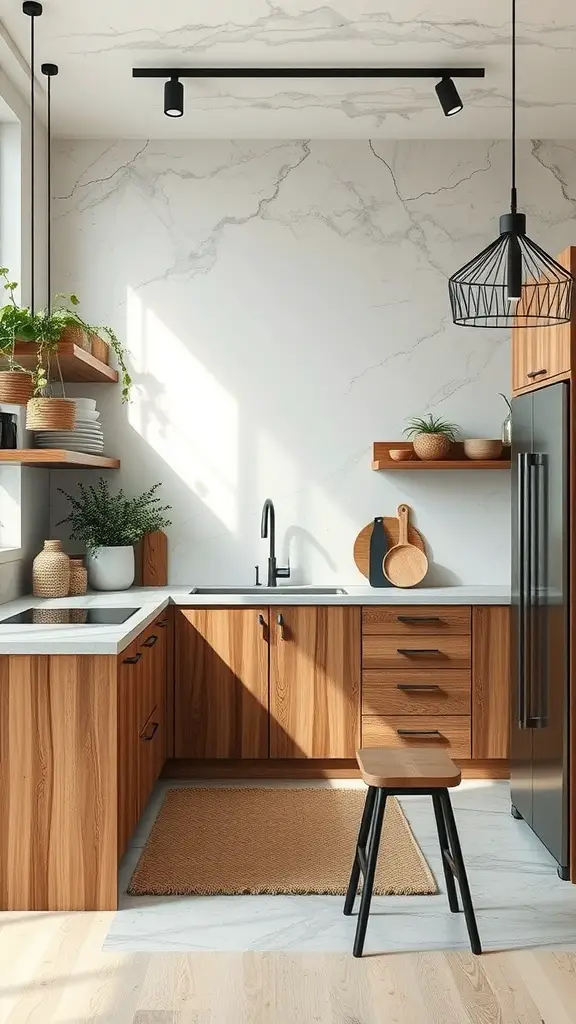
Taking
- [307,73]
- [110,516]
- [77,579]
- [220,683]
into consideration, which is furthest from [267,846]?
[307,73]

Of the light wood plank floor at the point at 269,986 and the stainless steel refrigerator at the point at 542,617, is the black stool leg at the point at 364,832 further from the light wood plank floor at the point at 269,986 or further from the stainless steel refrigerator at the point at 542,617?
the stainless steel refrigerator at the point at 542,617

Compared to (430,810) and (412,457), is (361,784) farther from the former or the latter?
(412,457)

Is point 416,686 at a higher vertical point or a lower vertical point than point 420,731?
higher

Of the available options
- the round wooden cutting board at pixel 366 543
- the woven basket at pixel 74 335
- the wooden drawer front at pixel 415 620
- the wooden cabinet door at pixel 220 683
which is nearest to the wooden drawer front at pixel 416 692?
the wooden drawer front at pixel 415 620

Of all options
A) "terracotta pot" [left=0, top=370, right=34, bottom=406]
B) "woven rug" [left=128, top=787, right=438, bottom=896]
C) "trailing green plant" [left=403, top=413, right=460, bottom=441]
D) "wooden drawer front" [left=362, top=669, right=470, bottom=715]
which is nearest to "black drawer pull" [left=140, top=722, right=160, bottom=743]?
"woven rug" [left=128, top=787, right=438, bottom=896]

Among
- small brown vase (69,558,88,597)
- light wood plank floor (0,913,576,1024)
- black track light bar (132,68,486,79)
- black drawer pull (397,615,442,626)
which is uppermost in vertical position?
black track light bar (132,68,486,79)

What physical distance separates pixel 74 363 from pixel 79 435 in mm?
333

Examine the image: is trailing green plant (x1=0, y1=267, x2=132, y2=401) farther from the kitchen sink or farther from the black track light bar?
the kitchen sink

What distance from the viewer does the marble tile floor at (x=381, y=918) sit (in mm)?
2707

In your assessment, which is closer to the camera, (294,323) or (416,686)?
(416,686)

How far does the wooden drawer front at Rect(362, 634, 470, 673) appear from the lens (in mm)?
4133

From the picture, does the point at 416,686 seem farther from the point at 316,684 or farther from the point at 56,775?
the point at 56,775

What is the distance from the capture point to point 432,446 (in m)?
4.39

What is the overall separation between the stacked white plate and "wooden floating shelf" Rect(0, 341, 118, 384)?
0.50 ft
